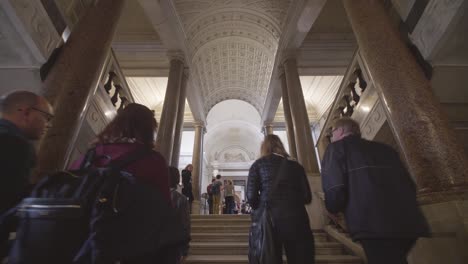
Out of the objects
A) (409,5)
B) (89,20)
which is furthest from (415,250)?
(89,20)

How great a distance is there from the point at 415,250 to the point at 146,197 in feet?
6.89

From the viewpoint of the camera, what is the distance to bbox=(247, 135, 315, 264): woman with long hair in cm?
176

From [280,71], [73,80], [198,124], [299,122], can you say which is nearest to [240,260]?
[73,80]

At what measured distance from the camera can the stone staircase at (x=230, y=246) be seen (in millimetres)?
3064

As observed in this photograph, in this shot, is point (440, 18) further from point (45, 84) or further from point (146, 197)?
point (45, 84)

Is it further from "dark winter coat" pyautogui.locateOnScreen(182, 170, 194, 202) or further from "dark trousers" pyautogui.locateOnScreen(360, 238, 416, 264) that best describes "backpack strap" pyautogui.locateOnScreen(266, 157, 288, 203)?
"dark winter coat" pyautogui.locateOnScreen(182, 170, 194, 202)

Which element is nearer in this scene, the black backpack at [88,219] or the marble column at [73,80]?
the black backpack at [88,219]

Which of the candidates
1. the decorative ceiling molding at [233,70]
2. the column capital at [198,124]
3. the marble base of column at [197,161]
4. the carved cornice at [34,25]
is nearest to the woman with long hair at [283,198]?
the carved cornice at [34,25]

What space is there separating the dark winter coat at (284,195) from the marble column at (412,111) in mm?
993

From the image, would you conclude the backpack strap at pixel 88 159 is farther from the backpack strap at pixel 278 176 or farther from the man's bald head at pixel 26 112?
the backpack strap at pixel 278 176

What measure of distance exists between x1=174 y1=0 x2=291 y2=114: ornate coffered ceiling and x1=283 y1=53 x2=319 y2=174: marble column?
1.73 metres

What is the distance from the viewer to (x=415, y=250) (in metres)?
1.90

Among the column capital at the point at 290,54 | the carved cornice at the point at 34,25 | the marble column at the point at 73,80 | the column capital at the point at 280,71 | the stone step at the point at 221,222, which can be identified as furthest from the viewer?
the column capital at the point at 280,71

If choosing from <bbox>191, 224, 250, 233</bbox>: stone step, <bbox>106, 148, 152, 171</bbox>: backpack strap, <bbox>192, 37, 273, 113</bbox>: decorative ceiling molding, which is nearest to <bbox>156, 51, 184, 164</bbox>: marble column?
<bbox>192, 37, 273, 113</bbox>: decorative ceiling molding
